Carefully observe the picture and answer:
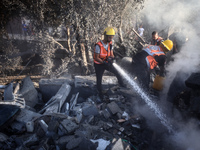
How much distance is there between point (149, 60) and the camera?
422cm

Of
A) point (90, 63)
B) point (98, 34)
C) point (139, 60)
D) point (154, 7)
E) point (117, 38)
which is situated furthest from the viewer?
point (154, 7)

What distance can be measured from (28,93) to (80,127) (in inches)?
110

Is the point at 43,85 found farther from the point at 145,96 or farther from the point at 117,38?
the point at 117,38

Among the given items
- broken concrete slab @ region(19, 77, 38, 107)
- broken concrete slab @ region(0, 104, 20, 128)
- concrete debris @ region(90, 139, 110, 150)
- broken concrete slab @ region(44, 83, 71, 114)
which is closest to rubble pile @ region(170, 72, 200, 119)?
concrete debris @ region(90, 139, 110, 150)

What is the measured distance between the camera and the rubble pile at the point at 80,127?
2708 millimetres

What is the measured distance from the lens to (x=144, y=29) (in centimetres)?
1055

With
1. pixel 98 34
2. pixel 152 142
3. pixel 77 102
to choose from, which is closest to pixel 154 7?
pixel 98 34

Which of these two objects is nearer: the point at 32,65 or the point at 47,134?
the point at 47,134

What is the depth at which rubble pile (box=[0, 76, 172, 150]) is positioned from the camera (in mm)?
2708

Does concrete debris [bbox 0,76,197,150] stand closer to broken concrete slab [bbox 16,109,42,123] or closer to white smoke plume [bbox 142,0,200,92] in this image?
broken concrete slab [bbox 16,109,42,123]

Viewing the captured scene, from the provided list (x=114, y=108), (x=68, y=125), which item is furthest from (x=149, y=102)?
(x=68, y=125)

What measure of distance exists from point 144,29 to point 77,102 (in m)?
8.49

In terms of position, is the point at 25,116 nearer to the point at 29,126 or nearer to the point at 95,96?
the point at 29,126

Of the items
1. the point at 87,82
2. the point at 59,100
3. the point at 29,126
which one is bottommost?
the point at 29,126
